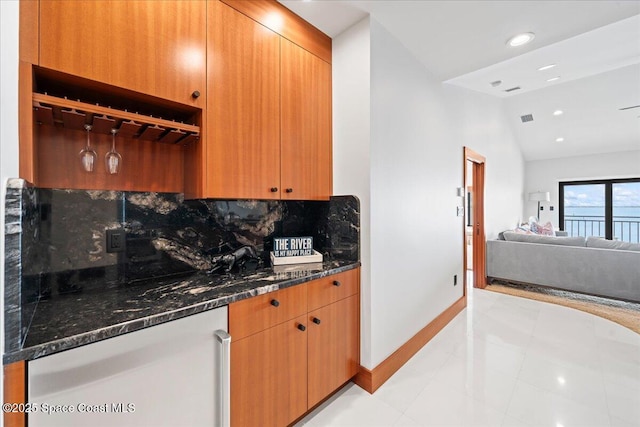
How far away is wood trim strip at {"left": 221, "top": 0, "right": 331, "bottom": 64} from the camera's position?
1617 mm

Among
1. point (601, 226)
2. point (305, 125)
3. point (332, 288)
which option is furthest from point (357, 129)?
point (601, 226)

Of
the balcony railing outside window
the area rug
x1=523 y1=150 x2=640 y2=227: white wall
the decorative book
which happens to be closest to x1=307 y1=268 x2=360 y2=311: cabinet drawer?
the decorative book

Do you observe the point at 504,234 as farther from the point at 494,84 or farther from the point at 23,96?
the point at 23,96

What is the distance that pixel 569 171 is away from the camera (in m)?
6.93

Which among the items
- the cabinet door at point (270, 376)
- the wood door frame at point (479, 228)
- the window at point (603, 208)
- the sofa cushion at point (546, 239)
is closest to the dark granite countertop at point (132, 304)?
the cabinet door at point (270, 376)

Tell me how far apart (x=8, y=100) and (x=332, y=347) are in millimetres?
1883

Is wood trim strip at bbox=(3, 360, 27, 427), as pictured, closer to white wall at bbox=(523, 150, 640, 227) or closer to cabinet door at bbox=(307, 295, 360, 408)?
cabinet door at bbox=(307, 295, 360, 408)

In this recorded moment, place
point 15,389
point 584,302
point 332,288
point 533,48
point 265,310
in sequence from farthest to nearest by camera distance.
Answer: point 584,302 → point 533,48 → point 332,288 → point 265,310 → point 15,389

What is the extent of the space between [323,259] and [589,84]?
5791mm

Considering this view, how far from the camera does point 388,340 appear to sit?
7.09 feet

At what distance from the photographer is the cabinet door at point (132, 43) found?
105 cm

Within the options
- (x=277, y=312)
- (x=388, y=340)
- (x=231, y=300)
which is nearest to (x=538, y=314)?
(x=388, y=340)

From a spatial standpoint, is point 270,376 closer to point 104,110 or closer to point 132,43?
point 104,110

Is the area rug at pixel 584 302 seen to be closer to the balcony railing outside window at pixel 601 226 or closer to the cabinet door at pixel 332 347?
the cabinet door at pixel 332 347
